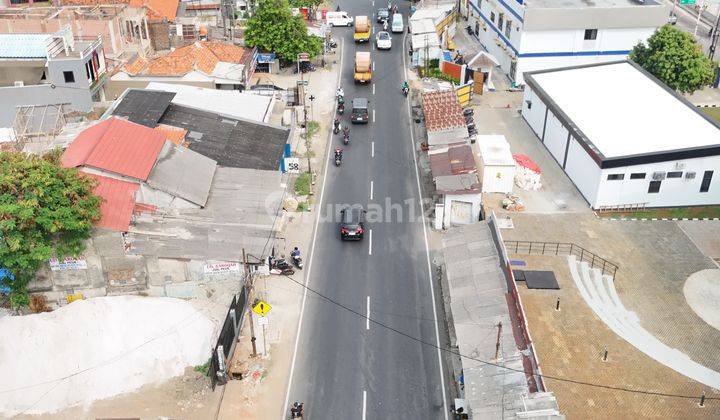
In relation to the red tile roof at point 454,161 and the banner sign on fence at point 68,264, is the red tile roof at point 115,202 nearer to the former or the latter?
the banner sign on fence at point 68,264

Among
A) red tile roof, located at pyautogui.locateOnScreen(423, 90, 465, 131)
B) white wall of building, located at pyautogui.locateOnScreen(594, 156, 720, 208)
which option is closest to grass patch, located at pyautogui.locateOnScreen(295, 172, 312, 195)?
red tile roof, located at pyautogui.locateOnScreen(423, 90, 465, 131)

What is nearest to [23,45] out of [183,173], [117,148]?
[117,148]

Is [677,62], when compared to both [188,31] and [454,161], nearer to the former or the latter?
[454,161]

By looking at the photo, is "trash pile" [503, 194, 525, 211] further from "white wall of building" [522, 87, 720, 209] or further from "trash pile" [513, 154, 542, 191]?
"white wall of building" [522, 87, 720, 209]

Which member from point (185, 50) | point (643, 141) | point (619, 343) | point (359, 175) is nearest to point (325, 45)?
point (185, 50)

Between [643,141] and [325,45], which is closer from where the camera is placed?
[643,141]

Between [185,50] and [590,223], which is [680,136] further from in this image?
[185,50]
